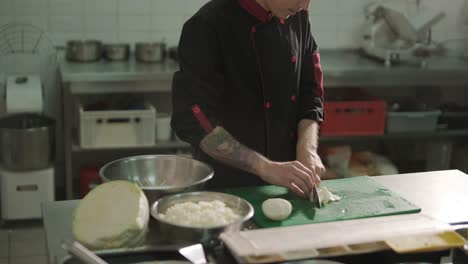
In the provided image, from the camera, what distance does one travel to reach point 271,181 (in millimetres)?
1979

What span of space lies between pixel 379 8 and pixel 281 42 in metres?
2.16

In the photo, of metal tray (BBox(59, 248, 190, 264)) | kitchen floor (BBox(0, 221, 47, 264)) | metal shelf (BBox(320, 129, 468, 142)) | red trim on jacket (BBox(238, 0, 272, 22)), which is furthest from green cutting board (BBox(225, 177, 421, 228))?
metal shelf (BBox(320, 129, 468, 142))

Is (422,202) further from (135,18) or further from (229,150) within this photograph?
(135,18)

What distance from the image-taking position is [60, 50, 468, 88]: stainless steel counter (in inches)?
145

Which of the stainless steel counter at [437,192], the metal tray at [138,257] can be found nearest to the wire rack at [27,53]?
the stainless steel counter at [437,192]

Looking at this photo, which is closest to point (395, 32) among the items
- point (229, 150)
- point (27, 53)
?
point (27, 53)

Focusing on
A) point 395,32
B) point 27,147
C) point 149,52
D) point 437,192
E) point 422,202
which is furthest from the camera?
point 395,32

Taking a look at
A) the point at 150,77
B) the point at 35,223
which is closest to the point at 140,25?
the point at 150,77

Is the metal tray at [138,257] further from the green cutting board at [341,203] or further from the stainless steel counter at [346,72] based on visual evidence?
the stainless steel counter at [346,72]

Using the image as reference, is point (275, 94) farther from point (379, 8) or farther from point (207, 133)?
point (379, 8)

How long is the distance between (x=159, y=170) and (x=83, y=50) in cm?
217

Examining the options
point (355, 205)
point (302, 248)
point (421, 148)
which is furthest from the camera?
point (421, 148)

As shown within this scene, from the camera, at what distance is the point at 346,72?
3877mm

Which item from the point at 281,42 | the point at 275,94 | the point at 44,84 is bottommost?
the point at 44,84
